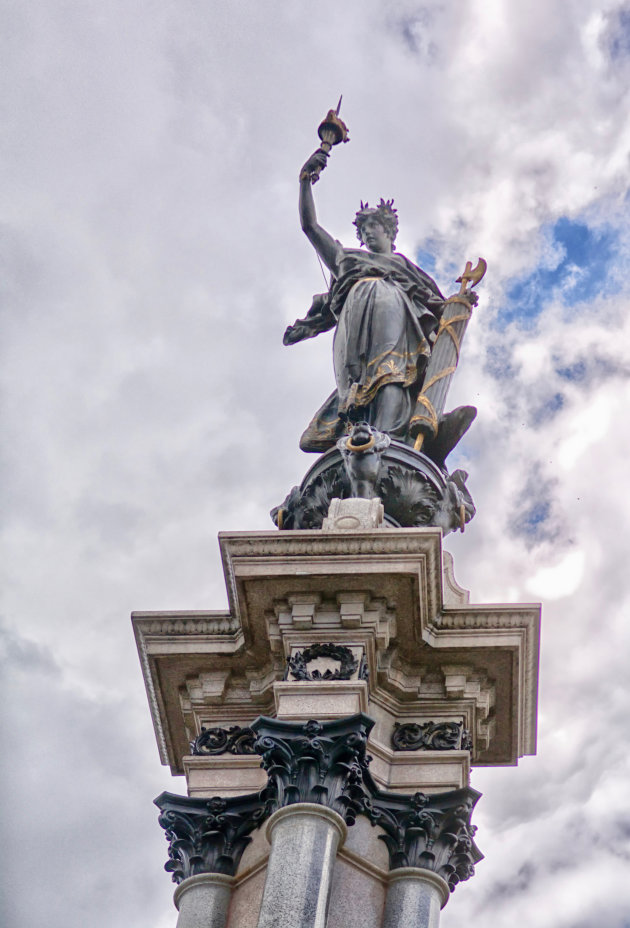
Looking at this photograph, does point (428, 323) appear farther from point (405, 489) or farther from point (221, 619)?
point (221, 619)

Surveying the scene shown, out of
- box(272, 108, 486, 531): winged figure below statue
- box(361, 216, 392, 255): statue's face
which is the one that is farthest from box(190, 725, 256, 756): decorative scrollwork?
box(361, 216, 392, 255): statue's face

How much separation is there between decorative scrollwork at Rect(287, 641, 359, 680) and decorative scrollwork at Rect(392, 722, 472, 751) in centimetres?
79

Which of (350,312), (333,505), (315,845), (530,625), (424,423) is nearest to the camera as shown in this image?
(315,845)

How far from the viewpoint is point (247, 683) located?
514 inches

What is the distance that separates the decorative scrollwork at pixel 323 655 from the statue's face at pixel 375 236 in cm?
703

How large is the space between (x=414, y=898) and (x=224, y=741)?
231 centimetres

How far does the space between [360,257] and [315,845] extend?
28.9ft

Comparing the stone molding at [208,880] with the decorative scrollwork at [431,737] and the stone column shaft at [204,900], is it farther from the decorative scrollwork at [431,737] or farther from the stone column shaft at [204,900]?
the decorative scrollwork at [431,737]

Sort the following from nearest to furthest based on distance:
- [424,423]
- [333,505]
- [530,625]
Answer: [530,625], [333,505], [424,423]

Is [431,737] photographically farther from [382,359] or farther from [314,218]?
[314,218]

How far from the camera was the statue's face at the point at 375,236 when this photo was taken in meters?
18.2

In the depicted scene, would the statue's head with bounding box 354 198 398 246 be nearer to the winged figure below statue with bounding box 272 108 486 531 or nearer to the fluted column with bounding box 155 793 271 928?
the winged figure below statue with bounding box 272 108 486 531

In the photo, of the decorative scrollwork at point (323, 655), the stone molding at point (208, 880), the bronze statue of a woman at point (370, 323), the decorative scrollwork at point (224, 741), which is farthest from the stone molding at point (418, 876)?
the bronze statue of a woman at point (370, 323)

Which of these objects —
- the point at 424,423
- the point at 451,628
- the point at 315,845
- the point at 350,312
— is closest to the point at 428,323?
the point at 350,312
